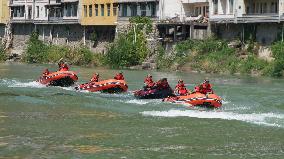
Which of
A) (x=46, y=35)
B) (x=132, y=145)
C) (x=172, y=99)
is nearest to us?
(x=132, y=145)

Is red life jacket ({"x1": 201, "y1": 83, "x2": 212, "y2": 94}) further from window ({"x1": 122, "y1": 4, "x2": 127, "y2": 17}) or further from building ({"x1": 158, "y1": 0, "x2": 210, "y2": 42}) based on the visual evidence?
window ({"x1": 122, "y1": 4, "x2": 127, "y2": 17})

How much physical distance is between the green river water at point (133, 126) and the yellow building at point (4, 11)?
5981cm

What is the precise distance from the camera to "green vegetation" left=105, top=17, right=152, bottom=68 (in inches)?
2803

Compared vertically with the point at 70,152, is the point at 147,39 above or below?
above

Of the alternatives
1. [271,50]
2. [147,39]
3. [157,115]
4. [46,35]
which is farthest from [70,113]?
[46,35]

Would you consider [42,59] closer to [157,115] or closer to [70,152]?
[157,115]

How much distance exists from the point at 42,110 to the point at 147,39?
3971 centimetres

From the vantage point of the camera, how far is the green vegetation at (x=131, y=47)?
7119cm

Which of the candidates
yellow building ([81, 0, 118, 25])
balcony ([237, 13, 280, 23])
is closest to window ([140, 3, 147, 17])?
yellow building ([81, 0, 118, 25])

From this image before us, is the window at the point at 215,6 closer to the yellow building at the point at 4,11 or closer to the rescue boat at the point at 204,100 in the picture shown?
the rescue boat at the point at 204,100

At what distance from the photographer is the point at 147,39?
240 feet

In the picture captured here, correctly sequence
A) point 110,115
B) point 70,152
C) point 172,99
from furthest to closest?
point 172,99 → point 110,115 → point 70,152

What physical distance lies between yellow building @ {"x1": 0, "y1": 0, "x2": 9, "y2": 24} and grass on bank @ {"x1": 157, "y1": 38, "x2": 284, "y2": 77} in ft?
130

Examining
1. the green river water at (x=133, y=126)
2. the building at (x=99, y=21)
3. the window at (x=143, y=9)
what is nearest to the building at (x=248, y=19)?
the window at (x=143, y=9)
